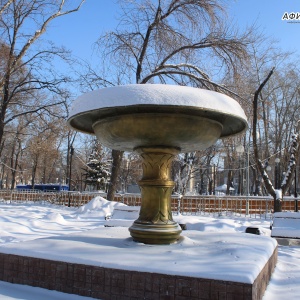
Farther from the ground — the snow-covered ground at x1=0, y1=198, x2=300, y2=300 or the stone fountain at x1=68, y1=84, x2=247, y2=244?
the stone fountain at x1=68, y1=84, x2=247, y2=244

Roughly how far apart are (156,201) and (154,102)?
161 cm

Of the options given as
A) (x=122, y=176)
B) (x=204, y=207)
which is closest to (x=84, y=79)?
(x=204, y=207)

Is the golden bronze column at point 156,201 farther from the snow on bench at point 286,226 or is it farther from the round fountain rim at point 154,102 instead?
the snow on bench at point 286,226

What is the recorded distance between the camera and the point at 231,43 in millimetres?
14484

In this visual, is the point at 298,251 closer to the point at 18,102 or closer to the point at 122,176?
the point at 18,102

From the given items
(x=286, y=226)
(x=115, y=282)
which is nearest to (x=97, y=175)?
(x=286, y=226)

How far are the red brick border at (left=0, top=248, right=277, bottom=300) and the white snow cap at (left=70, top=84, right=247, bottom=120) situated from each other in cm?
176

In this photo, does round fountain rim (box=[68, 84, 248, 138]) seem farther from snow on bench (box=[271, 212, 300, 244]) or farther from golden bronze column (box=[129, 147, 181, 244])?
snow on bench (box=[271, 212, 300, 244])

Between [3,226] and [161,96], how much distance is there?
7301 mm

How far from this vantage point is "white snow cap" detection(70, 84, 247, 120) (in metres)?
A: 3.89

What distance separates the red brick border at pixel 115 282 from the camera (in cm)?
315

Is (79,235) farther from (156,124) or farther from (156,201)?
(156,124)

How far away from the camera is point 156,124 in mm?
4348

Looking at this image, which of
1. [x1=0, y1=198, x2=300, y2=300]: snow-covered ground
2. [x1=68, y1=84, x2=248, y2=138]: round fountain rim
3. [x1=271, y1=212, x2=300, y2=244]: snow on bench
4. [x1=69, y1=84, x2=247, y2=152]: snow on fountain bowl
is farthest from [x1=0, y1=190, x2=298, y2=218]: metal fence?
[x1=68, y1=84, x2=248, y2=138]: round fountain rim
